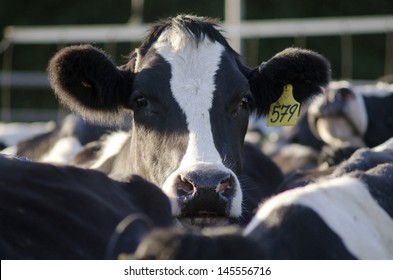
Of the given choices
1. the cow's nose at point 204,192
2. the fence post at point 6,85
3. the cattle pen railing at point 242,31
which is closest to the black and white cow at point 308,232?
the cow's nose at point 204,192

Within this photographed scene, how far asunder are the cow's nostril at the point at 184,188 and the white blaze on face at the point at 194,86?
0.11ft

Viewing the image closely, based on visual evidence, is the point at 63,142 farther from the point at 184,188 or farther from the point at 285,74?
the point at 184,188

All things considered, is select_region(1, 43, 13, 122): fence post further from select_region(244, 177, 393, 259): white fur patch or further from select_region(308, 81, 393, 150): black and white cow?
select_region(244, 177, 393, 259): white fur patch

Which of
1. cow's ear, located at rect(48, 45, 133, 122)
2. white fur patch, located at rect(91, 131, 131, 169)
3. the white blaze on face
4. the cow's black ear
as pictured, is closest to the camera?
the cow's black ear

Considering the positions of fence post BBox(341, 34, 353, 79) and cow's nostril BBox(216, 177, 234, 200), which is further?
fence post BBox(341, 34, 353, 79)

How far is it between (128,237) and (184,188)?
5.23 feet

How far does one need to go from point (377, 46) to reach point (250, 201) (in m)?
27.6

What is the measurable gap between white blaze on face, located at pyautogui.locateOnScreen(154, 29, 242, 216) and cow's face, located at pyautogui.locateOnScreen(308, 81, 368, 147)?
390 centimetres

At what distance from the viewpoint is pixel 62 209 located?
10.9 ft

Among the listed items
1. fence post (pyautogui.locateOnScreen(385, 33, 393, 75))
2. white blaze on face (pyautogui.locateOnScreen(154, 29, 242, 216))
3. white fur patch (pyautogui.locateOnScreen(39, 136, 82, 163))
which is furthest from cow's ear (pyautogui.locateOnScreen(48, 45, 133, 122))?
fence post (pyautogui.locateOnScreen(385, 33, 393, 75))

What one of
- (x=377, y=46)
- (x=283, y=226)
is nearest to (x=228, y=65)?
(x=283, y=226)

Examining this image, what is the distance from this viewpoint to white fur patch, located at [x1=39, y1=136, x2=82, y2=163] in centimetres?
820

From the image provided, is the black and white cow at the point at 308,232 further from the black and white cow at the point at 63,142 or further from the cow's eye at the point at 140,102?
the black and white cow at the point at 63,142

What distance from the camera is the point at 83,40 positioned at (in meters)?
21.2
